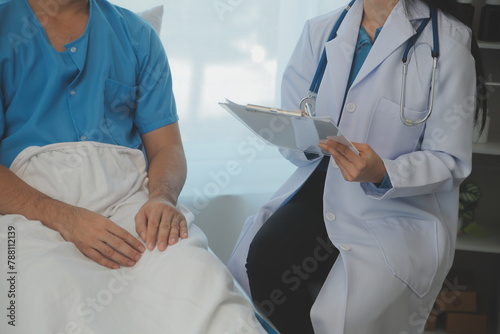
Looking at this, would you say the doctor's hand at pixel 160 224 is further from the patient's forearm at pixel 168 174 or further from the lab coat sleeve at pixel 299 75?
the lab coat sleeve at pixel 299 75

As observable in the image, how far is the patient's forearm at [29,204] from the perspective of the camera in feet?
4.63

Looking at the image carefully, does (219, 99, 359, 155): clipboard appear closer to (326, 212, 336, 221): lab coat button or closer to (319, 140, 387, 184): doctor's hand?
(319, 140, 387, 184): doctor's hand

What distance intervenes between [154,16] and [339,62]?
64 cm

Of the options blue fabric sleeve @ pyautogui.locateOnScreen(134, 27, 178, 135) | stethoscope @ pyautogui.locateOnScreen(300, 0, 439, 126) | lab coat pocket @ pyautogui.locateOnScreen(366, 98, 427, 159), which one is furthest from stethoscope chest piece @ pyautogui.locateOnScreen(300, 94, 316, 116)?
blue fabric sleeve @ pyautogui.locateOnScreen(134, 27, 178, 135)

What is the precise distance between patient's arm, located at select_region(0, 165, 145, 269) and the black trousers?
0.34 m

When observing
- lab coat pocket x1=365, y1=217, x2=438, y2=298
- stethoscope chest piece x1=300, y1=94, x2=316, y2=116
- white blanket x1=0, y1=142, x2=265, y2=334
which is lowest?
lab coat pocket x1=365, y1=217, x2=438, y2=298

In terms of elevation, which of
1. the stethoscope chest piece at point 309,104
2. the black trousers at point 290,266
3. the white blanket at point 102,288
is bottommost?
the black trousers at point 290,266

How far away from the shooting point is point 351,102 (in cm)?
158

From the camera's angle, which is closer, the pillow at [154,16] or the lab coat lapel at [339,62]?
the lab coat lapel at [339,62]

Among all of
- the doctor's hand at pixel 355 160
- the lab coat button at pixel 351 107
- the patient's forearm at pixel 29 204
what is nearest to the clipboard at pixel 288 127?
the doctor's hand at pixel 355 160

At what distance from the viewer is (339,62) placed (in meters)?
1.61

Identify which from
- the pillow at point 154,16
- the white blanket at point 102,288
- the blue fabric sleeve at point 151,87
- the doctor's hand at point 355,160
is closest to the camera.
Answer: the white blanket at point 102,288

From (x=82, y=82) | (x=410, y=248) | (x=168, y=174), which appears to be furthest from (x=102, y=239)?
(x=410, y=248)

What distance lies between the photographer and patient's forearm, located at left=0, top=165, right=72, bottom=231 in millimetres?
1410
